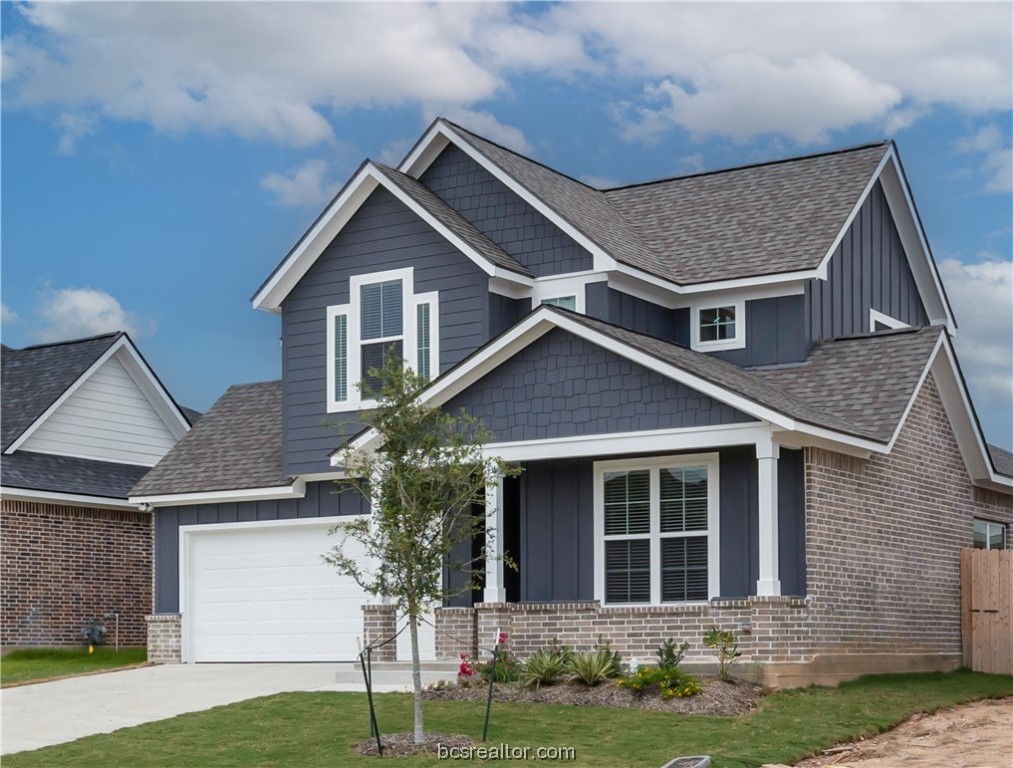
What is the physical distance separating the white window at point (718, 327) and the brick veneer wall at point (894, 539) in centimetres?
308

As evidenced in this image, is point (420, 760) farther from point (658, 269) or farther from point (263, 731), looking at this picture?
point (658, 269)

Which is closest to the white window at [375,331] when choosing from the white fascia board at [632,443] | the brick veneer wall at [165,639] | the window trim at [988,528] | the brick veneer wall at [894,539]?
the white fascia board at [632,443]

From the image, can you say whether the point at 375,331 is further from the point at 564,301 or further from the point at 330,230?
the point at 564,301

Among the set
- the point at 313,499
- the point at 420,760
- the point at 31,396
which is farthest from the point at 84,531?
the point at 420,760

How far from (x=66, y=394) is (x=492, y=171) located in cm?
1191

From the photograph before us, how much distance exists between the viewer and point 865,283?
2625cm

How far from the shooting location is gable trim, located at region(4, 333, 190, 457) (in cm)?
3123

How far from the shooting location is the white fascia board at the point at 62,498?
29.2 meters

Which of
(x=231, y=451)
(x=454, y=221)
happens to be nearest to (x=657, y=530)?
(x=454, y=221)

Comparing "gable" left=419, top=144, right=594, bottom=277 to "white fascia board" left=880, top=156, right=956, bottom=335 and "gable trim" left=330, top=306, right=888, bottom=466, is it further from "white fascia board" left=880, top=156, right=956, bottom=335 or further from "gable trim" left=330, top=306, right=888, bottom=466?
"white fascia board" left=880, top=156, right=956, bottom=335

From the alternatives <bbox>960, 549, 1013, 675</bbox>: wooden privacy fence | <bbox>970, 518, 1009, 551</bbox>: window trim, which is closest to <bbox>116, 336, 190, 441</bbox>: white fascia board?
<bbox>970, 518, 1009, 551</bbox>: window trim

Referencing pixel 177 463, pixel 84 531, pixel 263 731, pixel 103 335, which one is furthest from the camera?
pixel 103 335

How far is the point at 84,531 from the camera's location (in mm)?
30922

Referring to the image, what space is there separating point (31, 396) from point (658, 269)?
14.8 metres
